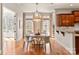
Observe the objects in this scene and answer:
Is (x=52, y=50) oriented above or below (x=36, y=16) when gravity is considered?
below

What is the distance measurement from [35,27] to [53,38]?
39 centimetres

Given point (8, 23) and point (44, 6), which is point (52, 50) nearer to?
point (44, 6)

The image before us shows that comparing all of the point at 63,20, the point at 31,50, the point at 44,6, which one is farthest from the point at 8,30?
the point at 63,20

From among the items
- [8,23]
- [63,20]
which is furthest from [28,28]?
[63,20]

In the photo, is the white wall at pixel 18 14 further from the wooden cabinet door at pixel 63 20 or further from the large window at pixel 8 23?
the wooden cabinet door at pixel 63 20

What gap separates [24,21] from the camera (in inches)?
103

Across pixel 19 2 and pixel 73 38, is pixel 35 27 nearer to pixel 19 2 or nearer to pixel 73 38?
pixel 19 2

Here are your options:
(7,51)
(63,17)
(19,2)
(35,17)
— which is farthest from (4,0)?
(63,17)

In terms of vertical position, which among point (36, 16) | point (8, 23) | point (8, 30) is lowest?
point (8, 30)

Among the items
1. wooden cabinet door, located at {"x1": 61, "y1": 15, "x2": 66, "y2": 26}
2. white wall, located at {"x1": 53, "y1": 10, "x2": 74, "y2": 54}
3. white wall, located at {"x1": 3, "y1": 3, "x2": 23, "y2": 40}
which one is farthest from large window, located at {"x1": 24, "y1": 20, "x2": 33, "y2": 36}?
wooden cabinet door, located at {"x1": 61, "y1": 15, "x2": 66, "y2": 26}

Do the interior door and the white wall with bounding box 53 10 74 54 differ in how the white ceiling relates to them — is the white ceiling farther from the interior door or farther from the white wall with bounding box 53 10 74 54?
the interior door

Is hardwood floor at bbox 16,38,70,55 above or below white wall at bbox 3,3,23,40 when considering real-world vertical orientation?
below
